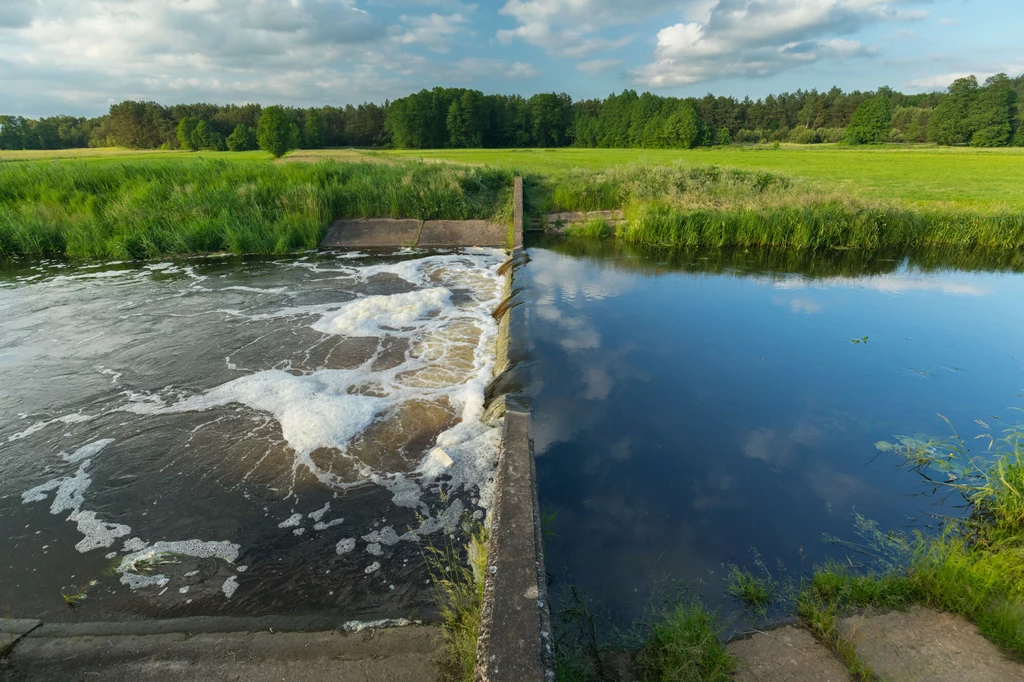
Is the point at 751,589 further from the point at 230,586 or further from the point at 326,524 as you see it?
the point at 230,586

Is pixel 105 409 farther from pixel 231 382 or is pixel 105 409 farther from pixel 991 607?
pixel 991 607

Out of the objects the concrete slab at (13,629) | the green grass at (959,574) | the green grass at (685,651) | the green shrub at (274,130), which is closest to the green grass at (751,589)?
the green grass at (959,574)

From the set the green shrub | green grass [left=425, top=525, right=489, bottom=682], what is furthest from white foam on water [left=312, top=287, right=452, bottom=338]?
the green shrub

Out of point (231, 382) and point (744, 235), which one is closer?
point (231, 382)

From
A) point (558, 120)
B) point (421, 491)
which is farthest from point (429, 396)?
point (558, 120)

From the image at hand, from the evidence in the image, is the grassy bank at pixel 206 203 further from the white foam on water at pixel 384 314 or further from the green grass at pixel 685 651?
the green grass at pixel 685 651

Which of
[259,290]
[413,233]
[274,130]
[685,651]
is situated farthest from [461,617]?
[274,130]
